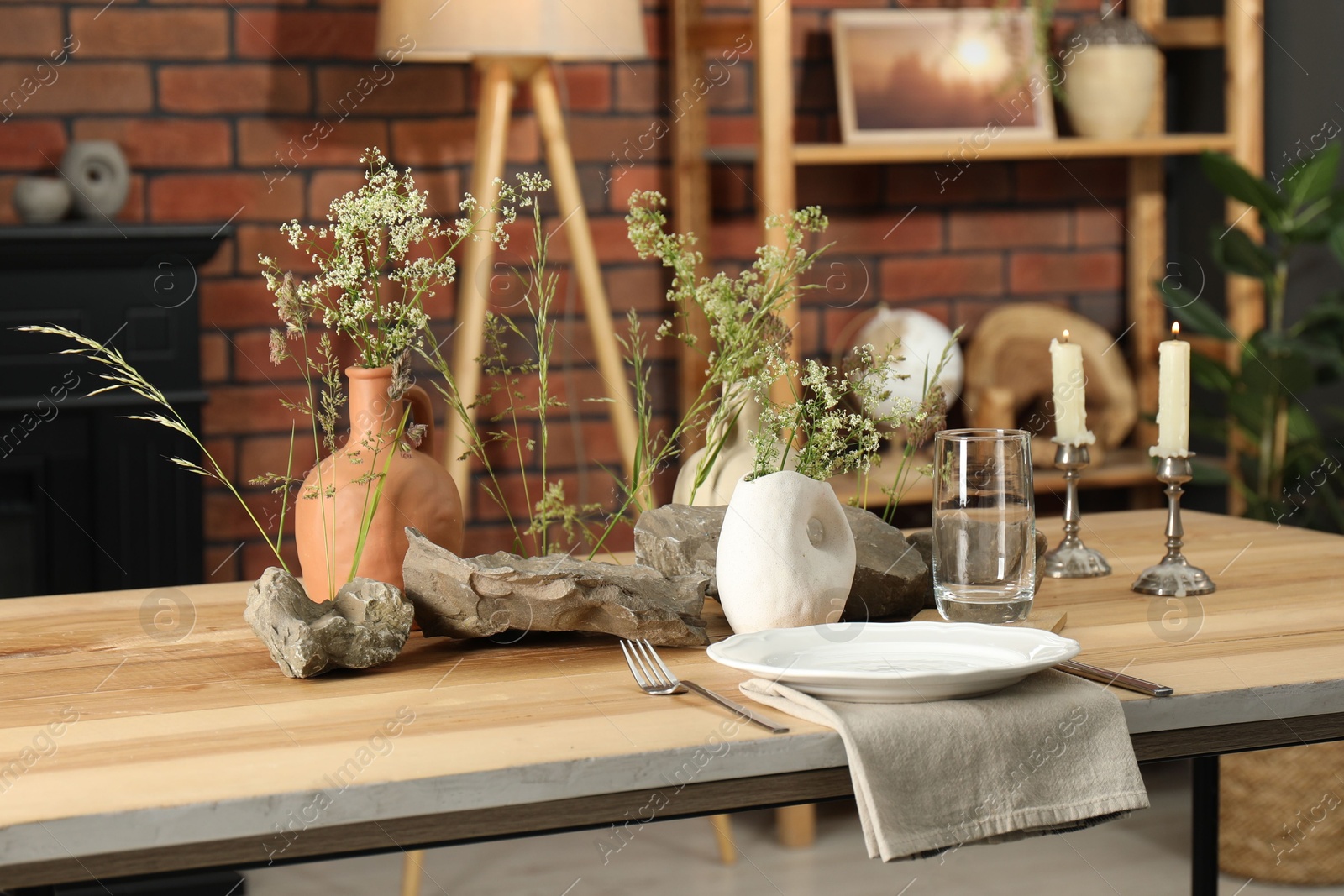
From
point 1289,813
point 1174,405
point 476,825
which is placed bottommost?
point 1289,813

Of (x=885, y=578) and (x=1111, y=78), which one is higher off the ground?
(x=1111, y=78)

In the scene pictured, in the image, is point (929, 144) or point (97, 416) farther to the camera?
point (929, 144)

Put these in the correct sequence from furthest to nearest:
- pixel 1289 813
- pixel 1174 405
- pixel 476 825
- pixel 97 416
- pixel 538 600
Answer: pixel 97 416 < pixel 1289 813 < pixel 1174 405 < pixel 538 600 < pixel 476 825

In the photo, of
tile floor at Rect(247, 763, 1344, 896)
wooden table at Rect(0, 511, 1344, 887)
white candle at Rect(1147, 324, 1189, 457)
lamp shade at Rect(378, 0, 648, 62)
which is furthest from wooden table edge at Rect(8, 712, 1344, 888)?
lamp shade at Rect(378, 0, 648, 62)

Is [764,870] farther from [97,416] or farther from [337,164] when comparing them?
[337,164]

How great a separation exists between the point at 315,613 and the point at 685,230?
67.7 inches

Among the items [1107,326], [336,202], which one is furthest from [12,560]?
[1107,326]

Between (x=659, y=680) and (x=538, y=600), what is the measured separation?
5.6 inches

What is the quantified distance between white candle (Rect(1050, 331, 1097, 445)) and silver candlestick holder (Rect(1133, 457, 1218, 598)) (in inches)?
3.5

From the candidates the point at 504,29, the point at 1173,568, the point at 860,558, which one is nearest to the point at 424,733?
the point at 860,558

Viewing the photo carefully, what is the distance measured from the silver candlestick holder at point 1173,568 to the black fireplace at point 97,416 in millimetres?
1624

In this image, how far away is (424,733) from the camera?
0.96m

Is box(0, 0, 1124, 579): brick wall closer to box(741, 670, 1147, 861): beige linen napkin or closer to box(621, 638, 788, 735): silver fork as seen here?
box(621, 638, 788, 735): silver fork

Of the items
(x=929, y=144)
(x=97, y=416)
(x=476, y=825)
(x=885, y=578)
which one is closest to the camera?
(x=476, y=825)
